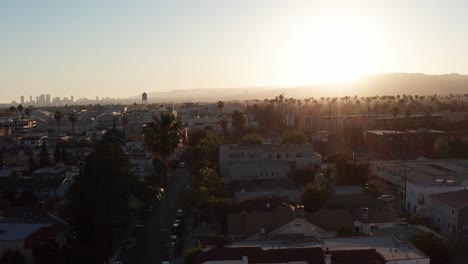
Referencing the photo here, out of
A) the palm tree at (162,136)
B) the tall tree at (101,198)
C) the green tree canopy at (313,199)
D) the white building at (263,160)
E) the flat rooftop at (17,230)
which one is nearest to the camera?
the flat rooftop at (17,230)

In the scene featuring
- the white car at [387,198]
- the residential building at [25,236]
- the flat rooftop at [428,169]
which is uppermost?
the flat rooftop at [428,169]

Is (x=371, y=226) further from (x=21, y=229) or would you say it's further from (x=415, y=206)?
(x=21, y=229)

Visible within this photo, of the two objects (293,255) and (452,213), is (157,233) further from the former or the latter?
(452,213)

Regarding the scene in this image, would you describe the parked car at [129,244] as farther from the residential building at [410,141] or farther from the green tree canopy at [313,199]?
the residential building at [410,141]

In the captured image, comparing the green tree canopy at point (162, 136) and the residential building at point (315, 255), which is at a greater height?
the green tree canopy at point (162, 136)

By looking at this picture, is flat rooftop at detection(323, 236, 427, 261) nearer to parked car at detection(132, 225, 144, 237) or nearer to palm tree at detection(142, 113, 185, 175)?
parked car at detection(132, 225, 144, 237)

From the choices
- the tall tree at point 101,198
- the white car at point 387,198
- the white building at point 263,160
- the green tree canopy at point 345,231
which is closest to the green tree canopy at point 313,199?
the white car at point 387,198

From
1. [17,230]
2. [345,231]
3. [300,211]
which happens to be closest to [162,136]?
[17,230]
